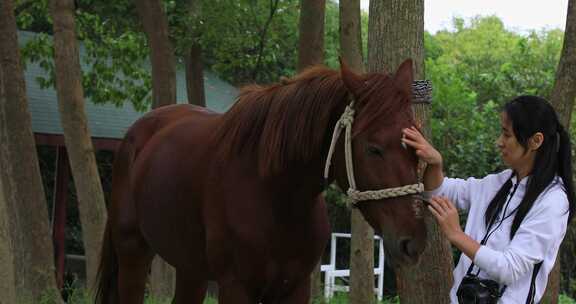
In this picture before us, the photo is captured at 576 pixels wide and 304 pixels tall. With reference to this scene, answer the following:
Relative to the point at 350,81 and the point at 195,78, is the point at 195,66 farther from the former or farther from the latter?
the point at 350,81

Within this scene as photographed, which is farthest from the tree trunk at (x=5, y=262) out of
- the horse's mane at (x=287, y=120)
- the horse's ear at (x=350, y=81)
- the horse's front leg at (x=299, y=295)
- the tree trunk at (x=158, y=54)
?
the tree trunk at (x=158, y=54)

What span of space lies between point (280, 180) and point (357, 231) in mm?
4172

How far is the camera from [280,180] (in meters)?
4.13

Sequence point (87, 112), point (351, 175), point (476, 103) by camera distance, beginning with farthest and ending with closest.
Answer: point (476, 103) → point (87, 112) → point (351, 175)

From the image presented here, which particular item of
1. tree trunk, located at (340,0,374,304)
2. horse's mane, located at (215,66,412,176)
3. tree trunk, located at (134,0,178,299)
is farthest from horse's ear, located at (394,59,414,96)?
tree trunk, located at (134,0,178,299)

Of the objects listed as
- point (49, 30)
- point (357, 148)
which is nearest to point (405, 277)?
point (357, 148)

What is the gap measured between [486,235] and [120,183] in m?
3.34

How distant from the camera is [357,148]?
12.1 feet

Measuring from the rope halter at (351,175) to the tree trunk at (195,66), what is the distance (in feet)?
26.9

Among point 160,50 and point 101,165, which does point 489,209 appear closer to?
point 160,50

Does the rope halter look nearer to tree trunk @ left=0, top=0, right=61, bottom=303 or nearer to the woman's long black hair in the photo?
the woman's long black hair

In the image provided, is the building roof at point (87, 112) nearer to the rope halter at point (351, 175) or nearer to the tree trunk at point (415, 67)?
the tree trunk at point (415, 67)

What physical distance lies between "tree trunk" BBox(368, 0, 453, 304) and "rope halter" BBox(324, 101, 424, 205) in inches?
48.6

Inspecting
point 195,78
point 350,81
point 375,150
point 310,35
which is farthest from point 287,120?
point 195,78
